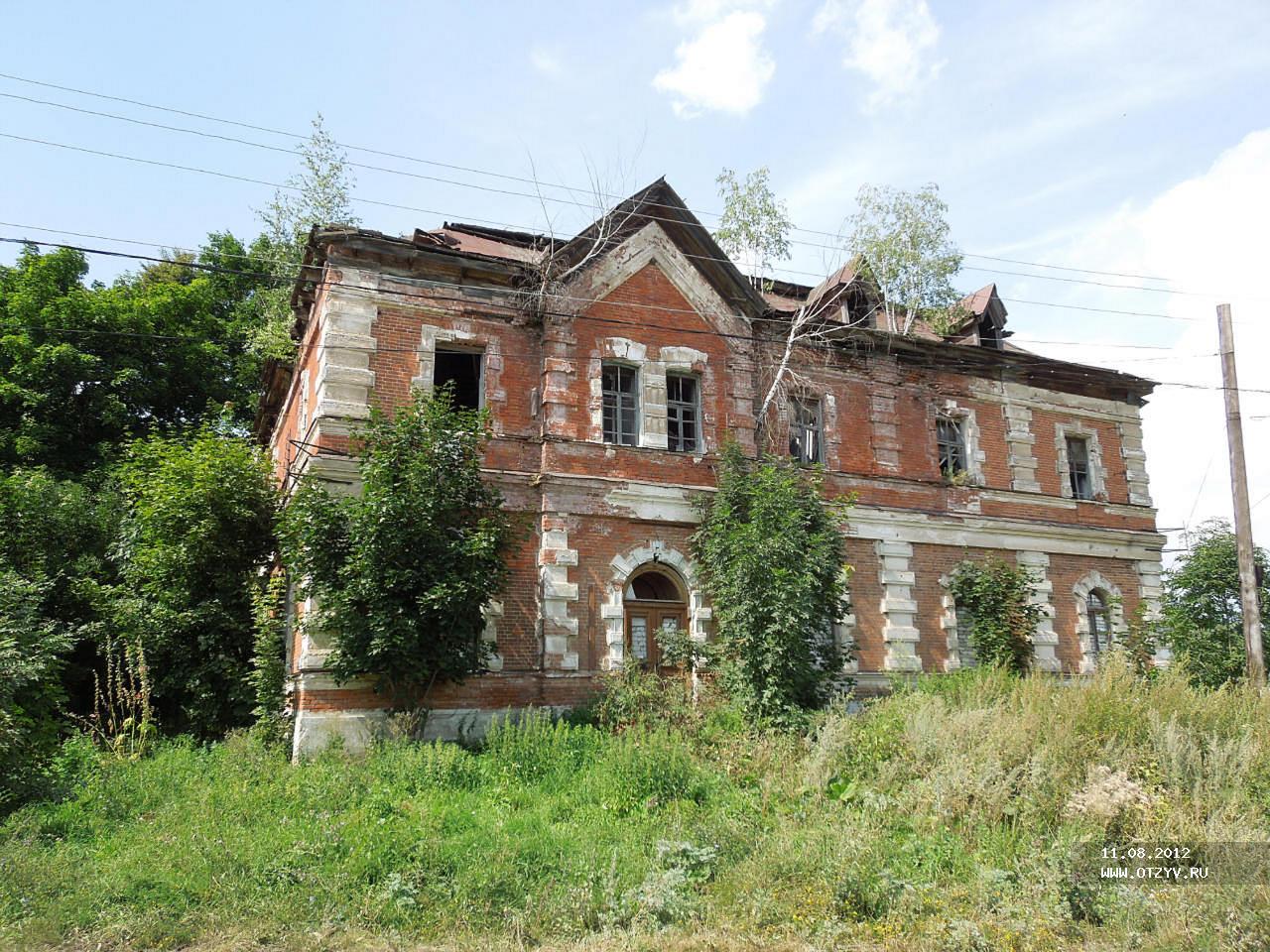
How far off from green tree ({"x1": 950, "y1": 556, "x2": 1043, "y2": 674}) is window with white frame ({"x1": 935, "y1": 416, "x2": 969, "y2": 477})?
249 centimetres

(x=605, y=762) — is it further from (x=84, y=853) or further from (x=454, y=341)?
(x=454, y=341)

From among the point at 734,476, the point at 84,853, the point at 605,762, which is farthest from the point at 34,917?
the point at 734,476

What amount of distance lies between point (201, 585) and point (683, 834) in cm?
1081

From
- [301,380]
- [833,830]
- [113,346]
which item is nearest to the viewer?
[833,830]

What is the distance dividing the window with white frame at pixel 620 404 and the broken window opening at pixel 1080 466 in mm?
12333

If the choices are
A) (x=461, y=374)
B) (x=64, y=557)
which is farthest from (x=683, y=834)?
(x=64, y=557)

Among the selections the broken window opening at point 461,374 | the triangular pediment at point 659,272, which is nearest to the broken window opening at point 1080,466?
the triangular pediment at point 659,272

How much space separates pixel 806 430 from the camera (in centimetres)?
2025

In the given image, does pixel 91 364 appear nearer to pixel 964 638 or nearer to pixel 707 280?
pixel 707 280

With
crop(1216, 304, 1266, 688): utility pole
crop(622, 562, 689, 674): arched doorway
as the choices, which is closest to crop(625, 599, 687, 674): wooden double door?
crop(622, 562, 689, 674): arched doorway

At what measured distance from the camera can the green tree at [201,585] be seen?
51.8ft

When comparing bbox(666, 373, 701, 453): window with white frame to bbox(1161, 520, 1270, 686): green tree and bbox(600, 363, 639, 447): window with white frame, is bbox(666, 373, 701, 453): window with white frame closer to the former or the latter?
bbox(600, 363, 639, 447): window with white frame

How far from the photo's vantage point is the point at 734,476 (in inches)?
677

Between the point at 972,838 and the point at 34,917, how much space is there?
8.69m
